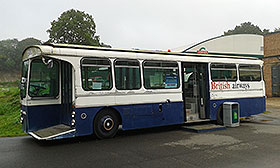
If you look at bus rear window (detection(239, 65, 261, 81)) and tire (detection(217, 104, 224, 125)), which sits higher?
bus rear window (detection(239, 65, 261, 81))

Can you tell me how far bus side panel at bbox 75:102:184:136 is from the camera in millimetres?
8141

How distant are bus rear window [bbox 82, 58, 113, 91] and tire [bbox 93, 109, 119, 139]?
86cm

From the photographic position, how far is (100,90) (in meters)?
8.47

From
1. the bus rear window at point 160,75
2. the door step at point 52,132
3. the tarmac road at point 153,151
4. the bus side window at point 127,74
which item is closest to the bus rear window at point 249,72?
the tarmac road at point 153,151

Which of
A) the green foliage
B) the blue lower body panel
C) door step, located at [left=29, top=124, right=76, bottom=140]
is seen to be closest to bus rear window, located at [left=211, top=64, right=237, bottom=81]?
door step, located at [left=29, top=124, right=76, bottom=140]

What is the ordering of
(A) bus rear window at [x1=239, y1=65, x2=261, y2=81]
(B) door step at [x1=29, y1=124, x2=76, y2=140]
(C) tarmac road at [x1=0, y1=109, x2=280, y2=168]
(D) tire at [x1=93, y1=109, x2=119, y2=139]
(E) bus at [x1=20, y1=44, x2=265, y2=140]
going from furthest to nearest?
1. (A) bus rear window at [x1=239, y1=65, x2=261, y2=81]
2. (D) tire at [x1=93, y1=109, x2=119, y2=139]
3. (E) bus at [x1=20, y1=44, x2=265, y2=140]
4. (B) door step at [x1=29, y1=124, x2=76, y2=140]
5. (C) tarmac road at [x1=0, y1=109, x2=280, y2=168]

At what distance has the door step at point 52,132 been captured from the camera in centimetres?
762

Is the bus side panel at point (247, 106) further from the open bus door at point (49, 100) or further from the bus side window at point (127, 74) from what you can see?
the open bus door at point (49, 100)

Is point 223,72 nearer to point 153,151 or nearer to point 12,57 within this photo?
point 153,151

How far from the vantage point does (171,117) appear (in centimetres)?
1006

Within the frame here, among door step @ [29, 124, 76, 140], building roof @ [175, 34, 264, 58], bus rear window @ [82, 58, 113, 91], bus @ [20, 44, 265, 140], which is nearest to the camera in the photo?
door step @ [29, 124, 76, 140]

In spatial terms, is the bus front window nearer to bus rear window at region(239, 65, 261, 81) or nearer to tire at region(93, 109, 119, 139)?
tire at region(93, 109, 119, 139)

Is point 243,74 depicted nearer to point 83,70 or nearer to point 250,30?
point 83,70

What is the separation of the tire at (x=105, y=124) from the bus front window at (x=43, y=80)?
5.85 feet
